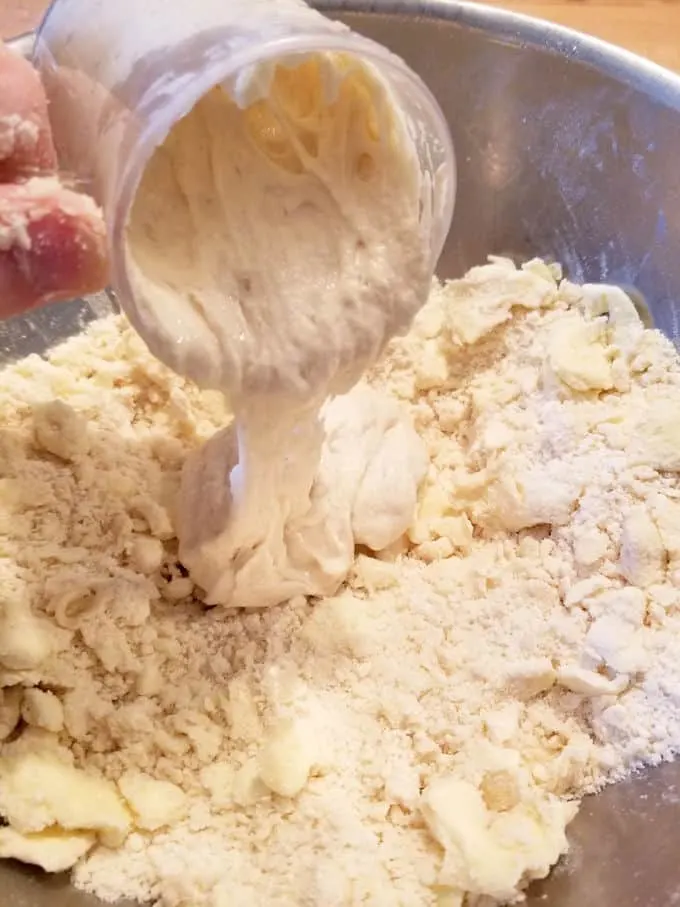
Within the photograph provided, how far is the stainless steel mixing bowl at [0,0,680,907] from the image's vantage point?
1216 millimetres

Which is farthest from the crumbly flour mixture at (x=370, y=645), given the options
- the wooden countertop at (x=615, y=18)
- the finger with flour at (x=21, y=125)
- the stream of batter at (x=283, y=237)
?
the wooden countertop at (x=615, y=18)

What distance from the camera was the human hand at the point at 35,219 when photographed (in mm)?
674

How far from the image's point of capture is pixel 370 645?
1053 millimetres

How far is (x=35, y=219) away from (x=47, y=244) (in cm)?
2

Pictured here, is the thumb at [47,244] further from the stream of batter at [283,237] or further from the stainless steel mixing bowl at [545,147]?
the stainless steel mixing bowl at [545,147]

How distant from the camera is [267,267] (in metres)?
0.80

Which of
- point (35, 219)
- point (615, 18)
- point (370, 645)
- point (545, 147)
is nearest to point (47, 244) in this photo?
point (35, 219)

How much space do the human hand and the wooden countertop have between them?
1007 mm

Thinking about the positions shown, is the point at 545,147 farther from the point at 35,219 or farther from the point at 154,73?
the point at 35,219

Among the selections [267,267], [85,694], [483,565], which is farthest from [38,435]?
[483,565]

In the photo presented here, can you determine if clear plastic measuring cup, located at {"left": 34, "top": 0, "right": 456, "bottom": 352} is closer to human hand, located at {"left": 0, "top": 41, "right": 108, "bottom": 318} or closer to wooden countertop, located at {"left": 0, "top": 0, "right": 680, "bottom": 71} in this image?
human hand, located at {"left": 0, "top": 41, "right": 108, "bottom": 318}

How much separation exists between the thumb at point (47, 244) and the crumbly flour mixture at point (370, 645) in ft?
1.28

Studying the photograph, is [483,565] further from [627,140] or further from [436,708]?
[627,140]

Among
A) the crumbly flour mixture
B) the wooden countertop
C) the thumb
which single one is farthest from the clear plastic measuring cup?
the wooden countertop
